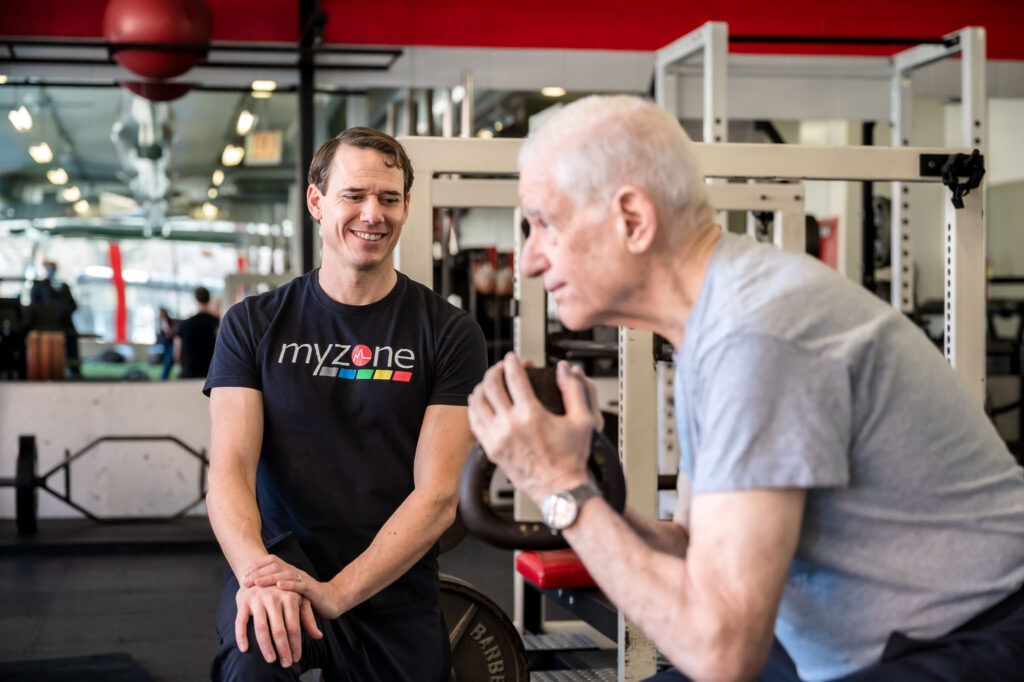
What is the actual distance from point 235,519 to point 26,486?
419 cm

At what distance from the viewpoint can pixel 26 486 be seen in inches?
216

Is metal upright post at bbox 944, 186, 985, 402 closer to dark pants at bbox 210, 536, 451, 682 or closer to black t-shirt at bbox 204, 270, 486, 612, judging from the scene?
black t-shirt at bbox 204, 270, 486, 612

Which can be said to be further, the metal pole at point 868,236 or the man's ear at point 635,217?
the metal pole at point 868,236

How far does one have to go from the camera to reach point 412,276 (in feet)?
7.39

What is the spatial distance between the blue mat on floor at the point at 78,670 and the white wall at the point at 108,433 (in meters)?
2.46

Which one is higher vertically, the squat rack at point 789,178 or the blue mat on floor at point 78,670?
the squat rack at point 789,178

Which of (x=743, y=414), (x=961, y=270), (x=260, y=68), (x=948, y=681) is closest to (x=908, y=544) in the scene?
(x=948, y=681)

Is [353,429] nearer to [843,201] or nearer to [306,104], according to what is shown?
[306,104]

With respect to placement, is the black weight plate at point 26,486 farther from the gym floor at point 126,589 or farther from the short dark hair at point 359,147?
the short dark hair at point 359,147

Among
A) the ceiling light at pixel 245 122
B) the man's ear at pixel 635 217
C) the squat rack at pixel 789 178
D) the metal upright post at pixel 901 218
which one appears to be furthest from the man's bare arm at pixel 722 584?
the ceiling light at pixel 245 122

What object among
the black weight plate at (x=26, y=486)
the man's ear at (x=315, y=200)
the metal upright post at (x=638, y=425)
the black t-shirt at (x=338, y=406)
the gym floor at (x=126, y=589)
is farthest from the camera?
the black weight plate at (x=26, y=486)

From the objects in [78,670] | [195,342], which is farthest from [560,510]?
[195,342]

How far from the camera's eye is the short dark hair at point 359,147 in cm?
199

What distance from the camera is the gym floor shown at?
384 cm
